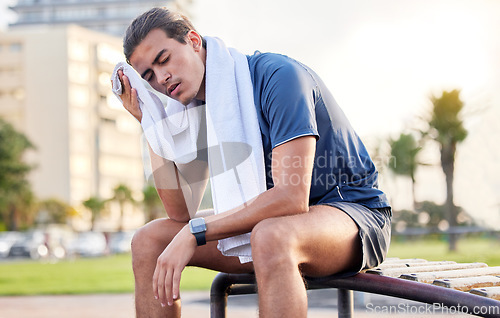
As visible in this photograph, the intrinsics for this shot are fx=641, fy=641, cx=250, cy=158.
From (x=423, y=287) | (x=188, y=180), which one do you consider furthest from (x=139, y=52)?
(x=423, y=287)

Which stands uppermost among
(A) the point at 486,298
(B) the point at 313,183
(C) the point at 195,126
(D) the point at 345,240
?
(C) the point at 195,126

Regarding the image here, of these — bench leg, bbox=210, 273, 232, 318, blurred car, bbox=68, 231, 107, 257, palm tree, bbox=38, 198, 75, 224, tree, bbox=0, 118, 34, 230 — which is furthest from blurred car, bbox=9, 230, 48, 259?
bench leg, bbox=210, 273, 232, 318

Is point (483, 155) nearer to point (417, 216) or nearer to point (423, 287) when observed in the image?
point (417, 216)

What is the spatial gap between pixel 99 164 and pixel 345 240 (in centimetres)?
6774

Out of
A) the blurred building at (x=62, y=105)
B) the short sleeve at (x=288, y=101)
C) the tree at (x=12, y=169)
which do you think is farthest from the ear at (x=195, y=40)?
the blurred building at (x=62, y=105)

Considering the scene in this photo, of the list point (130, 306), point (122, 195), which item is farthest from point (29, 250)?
point (122, 195)

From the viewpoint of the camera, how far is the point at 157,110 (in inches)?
103

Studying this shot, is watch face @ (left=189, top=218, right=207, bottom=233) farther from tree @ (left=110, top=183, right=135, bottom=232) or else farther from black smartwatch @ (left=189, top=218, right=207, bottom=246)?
tree @ (left=110, top=183, right=135, bottom=232)

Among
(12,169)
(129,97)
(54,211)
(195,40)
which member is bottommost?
(54,211)

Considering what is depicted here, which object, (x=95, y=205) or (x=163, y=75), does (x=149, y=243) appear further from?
(x=95, y=205)

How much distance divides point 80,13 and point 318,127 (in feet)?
297

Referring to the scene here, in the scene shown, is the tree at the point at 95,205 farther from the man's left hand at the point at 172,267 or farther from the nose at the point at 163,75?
the man's left hand at the point at 172,267

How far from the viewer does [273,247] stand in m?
1.82

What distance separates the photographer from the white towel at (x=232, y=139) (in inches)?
88.0
